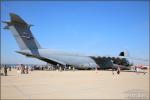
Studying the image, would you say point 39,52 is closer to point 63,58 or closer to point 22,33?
point 22,33

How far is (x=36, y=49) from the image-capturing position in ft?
136

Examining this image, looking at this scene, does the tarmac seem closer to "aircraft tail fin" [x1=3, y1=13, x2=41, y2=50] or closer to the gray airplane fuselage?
"aircraft tail fin" [x1=3, y1=13, x2=41, y2=50]

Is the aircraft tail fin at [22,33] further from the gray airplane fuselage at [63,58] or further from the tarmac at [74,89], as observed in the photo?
the tarmac at [74,89]

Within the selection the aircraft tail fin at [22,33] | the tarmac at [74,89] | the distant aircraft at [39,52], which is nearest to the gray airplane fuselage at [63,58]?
the distant aircraft at [39,52]

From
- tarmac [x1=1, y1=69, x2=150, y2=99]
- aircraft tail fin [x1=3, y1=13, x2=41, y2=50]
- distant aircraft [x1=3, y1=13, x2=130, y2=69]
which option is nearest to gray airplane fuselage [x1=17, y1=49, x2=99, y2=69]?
distant aircraft [x1=3, y1=13, x2=130, y2=69]

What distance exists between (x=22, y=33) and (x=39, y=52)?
4124 millimetres

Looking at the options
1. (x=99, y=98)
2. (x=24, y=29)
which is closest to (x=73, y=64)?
(x=24, y=29)

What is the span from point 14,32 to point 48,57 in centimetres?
693

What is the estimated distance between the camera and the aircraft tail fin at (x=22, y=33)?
38.9m

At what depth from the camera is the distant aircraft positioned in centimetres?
3950

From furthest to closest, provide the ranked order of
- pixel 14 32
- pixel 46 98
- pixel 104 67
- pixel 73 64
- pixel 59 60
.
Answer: pixel 104 67 < pixel 73 64 < pixel 59 60 < pixel 14 32 < pixel 46 98

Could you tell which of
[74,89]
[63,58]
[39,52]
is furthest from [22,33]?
[74,89]

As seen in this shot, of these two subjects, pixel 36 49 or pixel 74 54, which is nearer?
pixel 36 49

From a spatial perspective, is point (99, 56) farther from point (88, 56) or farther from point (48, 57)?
point (48, 57)
